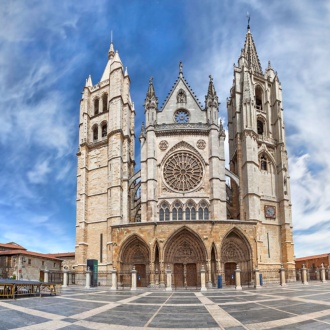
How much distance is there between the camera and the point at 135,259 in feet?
101

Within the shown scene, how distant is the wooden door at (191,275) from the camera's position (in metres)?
29.7

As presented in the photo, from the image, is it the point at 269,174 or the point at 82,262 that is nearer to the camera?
the point at 82,262

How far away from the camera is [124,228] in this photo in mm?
30688

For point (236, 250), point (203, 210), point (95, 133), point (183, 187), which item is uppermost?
point (95, 133)

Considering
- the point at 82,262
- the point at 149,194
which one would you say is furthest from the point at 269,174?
the point at 82,262

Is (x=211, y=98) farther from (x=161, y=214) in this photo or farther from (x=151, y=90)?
(x=161, y=214)

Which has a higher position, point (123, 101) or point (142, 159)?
point (123, 101)

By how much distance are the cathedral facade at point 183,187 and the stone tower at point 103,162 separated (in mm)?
114

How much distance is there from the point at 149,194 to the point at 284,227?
14.4m

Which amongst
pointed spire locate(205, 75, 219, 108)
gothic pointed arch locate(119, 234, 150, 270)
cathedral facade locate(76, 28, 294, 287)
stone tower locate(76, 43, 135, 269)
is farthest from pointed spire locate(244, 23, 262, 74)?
gothic pointed arch locate(119, 234, 150, 270)

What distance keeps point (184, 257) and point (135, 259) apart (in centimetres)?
444

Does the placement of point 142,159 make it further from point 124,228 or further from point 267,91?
point 267,91

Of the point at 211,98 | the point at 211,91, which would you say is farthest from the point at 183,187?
the point at 211,91

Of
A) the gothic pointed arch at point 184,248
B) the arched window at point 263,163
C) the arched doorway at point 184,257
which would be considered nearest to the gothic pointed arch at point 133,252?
the gothic pointed arch at point 184,248
